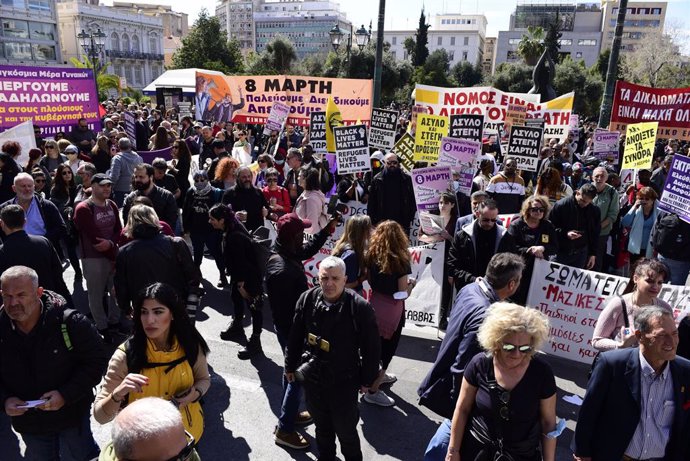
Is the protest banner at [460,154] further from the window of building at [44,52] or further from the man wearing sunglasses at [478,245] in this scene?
the window of building at [44,52]

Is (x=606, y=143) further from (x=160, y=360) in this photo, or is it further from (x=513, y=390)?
(x=160, y=360)

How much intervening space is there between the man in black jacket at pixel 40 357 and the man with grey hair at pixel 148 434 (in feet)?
4.52

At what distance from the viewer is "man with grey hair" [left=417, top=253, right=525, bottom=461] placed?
298 centimetres

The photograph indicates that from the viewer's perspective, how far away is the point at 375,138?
980 centimetres

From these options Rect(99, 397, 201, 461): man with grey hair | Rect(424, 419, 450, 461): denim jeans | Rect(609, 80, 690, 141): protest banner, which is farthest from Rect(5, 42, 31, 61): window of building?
Rect(99, 397, 201, 461): man with grey hair

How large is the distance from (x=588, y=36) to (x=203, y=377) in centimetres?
12073

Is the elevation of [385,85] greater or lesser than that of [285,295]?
greater

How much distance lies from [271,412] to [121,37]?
3688 inches

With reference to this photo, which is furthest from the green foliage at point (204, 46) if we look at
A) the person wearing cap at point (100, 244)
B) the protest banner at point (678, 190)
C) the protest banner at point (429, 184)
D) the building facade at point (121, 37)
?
the protest banner at point (678, 190)

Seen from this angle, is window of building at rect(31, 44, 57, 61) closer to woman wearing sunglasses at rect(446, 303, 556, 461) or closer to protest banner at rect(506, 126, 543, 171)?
protest banner at rect(506, 126, 543, 171)

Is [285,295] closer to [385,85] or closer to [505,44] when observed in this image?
[385,85]

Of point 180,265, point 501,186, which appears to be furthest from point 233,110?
point 180,265

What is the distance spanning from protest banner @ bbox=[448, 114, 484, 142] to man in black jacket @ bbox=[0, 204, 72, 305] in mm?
A: 6815

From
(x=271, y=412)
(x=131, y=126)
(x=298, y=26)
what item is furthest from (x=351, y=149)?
(x=298, y=26)
